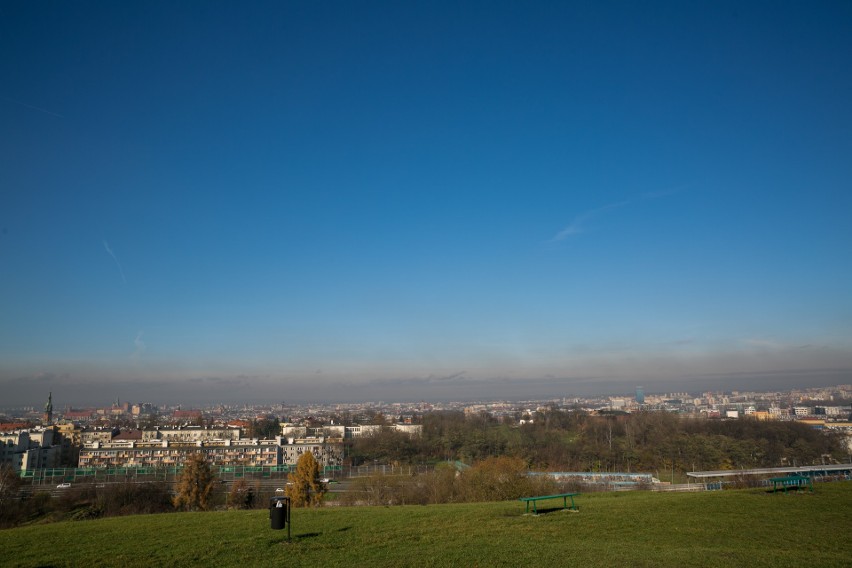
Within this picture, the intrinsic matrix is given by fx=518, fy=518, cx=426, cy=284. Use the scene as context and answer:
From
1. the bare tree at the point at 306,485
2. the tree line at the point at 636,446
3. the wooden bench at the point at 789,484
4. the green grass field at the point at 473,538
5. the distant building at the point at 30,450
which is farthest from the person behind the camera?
the distant building at the point at 30,450

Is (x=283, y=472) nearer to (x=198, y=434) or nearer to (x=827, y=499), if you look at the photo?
(x=198, y=434)

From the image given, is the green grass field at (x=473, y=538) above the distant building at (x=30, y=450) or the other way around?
above

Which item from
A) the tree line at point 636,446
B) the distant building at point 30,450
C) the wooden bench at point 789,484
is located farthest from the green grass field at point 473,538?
the distant building at point 30,450

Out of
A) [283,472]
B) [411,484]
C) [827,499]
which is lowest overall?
[283,472]

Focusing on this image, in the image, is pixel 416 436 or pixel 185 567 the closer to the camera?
pixel 185 567

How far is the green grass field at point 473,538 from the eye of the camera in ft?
30.9

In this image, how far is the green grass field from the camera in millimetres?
9430

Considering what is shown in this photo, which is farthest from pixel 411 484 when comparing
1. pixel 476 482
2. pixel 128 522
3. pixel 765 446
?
pixel 765 446

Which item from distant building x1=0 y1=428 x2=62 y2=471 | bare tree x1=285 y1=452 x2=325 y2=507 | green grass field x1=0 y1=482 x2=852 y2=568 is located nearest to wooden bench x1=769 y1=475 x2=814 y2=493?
green grass field x1=0 y1=482 x2=852 y2=568

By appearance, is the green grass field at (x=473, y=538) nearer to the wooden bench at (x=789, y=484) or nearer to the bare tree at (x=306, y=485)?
the wooden bench at (x=789, y=484)

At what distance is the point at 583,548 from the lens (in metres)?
10.4

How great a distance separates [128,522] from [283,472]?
53.4 metres

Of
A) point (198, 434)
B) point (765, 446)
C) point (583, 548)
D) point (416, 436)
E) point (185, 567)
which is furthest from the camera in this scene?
point (198, 434)

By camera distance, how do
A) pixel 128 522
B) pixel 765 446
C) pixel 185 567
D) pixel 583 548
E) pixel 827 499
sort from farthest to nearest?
pixel 765 446, pixel 827 499, pixel 128 522, pixel 583 548, pixel 185 567
